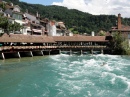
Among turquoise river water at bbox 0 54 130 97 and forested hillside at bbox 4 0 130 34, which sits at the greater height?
forested hillside at bbox 4 0 130 34

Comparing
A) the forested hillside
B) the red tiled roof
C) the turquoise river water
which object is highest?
the forested hillside

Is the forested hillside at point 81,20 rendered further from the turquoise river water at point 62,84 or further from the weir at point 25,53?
the turquoise river water at point 62,84

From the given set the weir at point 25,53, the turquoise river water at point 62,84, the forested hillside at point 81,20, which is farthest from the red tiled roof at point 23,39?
the forested hillside at point 81,20

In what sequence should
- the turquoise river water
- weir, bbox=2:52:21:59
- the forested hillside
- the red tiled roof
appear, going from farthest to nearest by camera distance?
1. the forested hillside
2. the red tiled roof
3. weir, bbox=2:52:21:59
4. the turquoise river water

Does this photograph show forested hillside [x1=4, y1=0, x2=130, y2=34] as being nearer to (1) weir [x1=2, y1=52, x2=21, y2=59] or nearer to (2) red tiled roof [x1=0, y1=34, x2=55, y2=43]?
(2) red tiled roof [x1=0, y1=34, x2=55, y2=43]

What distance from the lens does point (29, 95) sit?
2127 centimetres

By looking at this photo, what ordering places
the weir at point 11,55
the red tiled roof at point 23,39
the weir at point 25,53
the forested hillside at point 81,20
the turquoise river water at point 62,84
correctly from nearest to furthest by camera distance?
the turquoise river water at point 62,84
the weir at point 11,55
the red tiled roof at point 23,39
the weir at point 25,53
the forested hillside at point 81,20

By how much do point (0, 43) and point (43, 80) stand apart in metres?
25.6

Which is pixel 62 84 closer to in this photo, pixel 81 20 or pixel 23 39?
pixel 23 39

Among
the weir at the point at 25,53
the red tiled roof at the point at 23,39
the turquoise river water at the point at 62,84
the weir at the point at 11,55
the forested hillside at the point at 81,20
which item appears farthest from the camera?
the forested hillside at the point at 81,20

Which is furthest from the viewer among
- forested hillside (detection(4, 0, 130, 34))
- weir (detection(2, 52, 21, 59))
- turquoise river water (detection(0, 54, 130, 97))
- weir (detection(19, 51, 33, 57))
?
forested hillside (detection(4, 0, 130, 34))

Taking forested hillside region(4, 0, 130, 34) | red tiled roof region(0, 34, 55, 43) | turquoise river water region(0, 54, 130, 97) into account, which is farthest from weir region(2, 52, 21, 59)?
forested hillside region(4, 0, 130, 34)

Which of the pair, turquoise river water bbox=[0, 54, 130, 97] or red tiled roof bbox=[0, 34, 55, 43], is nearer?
turquoise river water bbox=[0, 54, 130, 97]

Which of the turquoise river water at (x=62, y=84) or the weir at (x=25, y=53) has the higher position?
the weir at (x=25, y=53)
